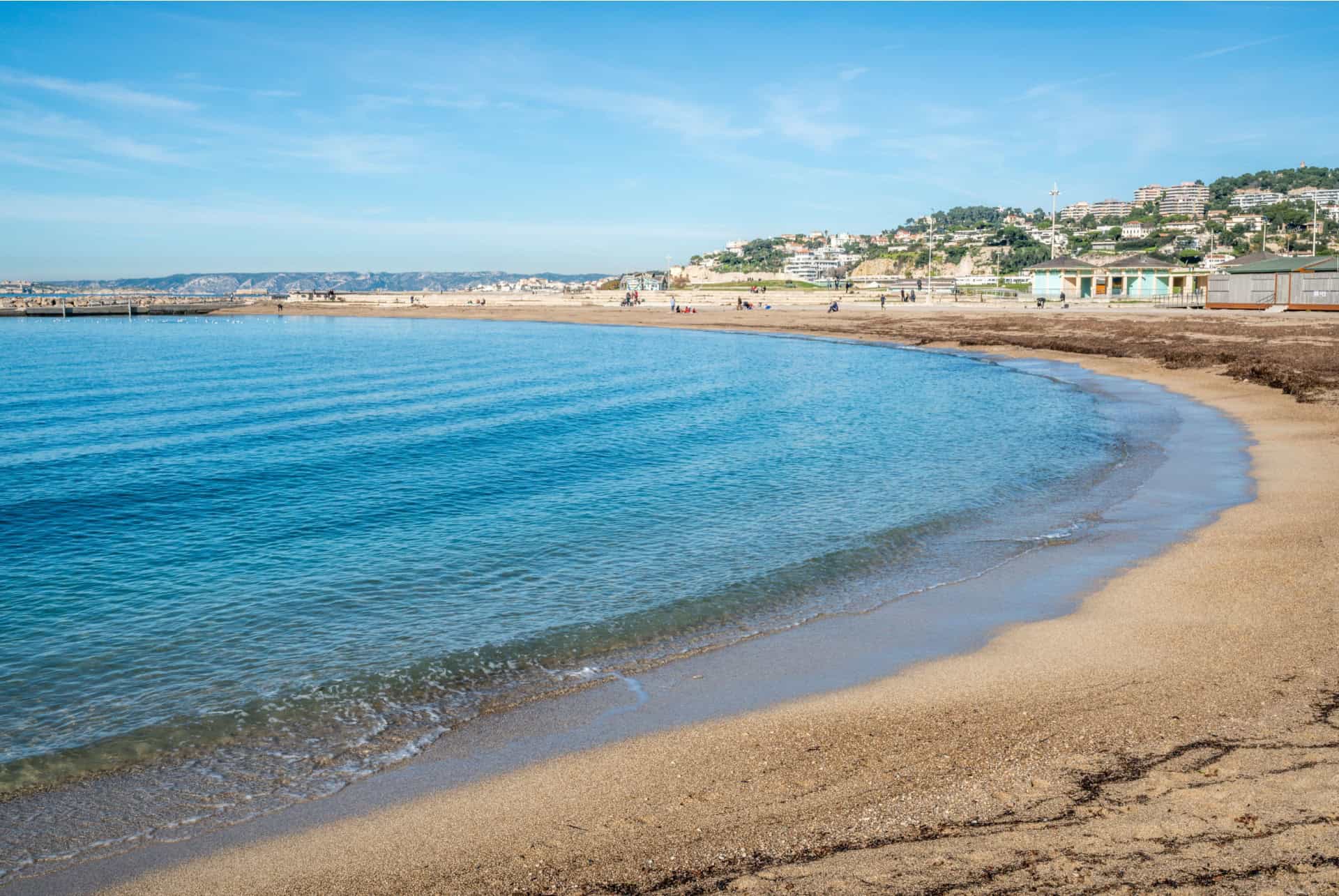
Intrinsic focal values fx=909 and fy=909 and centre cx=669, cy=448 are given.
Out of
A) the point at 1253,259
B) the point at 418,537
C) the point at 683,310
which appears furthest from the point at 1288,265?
the point at 418,537

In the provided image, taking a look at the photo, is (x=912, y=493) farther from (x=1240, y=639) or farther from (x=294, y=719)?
(x=294, y=719)

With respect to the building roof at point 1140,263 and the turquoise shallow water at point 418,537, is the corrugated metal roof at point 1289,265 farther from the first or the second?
the turquoise shallow water at point 418,537

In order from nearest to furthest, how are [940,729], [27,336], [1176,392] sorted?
[940,729] < [1176,392] < [27,336]

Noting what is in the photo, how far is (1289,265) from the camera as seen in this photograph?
55.5 meters

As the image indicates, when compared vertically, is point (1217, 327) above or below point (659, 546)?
above

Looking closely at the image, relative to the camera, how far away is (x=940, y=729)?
6.97 metres

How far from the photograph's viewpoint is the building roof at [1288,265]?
53.6m

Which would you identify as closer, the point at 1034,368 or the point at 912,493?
the point at 912,493

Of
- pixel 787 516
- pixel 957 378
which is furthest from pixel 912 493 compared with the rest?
pixel 957 378

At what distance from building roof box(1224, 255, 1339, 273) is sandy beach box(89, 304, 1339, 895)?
5493cm

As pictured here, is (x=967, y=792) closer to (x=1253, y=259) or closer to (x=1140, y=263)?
(x=1253, y=259)

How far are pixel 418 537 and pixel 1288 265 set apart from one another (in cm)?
6030

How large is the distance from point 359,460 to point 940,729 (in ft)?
53.2

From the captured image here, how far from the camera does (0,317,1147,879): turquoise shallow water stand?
8.11m
